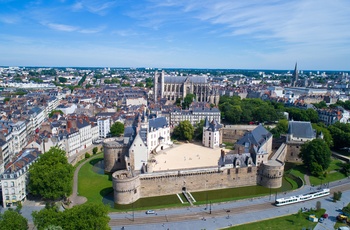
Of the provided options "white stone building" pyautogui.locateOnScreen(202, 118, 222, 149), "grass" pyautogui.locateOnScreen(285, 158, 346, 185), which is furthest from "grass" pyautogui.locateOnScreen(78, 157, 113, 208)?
"grass" pyautogui.locateOnScreen(285, 158, 346, 185)

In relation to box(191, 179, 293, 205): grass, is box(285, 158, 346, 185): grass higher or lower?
higher

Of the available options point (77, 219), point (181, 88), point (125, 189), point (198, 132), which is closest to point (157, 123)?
point (198, 132)

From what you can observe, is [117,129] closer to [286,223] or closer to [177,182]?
[177,182]

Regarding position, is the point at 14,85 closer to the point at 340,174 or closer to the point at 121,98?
the point at 121,98

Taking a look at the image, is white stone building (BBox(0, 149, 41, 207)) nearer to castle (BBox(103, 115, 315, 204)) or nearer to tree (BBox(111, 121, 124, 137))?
castle (BBox(103, 115, 315, 204))

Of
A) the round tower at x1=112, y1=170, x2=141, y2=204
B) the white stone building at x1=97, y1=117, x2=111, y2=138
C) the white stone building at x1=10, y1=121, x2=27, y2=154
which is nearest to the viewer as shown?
the round tower at x1=112, y1=170, x2=141, y2=204

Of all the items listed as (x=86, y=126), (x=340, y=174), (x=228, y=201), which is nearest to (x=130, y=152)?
(x=228, y=201)
